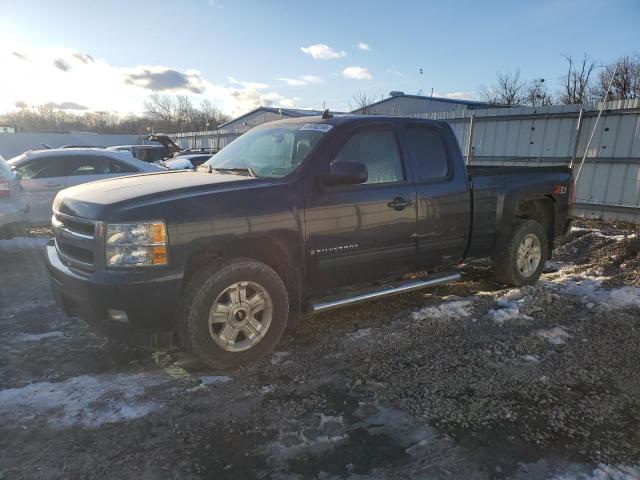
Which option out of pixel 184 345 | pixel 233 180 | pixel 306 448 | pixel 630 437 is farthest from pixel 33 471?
pixel 630 437

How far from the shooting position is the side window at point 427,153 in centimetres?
441

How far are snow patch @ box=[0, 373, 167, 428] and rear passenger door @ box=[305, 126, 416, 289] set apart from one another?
5.19ft

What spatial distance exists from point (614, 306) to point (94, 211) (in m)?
5.09

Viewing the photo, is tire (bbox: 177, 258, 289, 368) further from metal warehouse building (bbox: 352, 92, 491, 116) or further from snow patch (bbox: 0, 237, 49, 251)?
metal warehouse building (bbox: 352, 92, 491, 116)

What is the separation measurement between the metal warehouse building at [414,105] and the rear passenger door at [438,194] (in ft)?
92.9

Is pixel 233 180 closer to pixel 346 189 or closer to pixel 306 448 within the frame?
pixel 346 189

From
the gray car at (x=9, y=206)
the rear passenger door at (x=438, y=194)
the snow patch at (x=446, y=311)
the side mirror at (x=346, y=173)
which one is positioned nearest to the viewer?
the side mirror at (x=346, y=173)

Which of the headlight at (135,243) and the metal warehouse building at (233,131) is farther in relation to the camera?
the metal warehouse building at (233,131)

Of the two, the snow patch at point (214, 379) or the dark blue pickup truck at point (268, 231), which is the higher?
the dark blue pickup truck at point (268, 231)

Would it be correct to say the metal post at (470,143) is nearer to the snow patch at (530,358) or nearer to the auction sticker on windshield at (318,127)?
the auction sticker on windshield at (318,127)

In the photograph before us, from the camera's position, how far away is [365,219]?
3.94m

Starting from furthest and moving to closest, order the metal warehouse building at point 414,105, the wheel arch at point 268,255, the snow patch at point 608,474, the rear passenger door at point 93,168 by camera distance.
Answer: the metal warehouse building at point 414,105, the rear passenger door at point 93,168, the wheel arch at point 268,255, the snow patch at point 608,474

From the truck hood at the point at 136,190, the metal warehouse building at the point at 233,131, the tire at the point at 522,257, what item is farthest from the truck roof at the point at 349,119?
the metal warehouse building at the point at 233,131

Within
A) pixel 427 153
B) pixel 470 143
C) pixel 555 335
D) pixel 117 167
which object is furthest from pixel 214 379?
pixel 470 143
